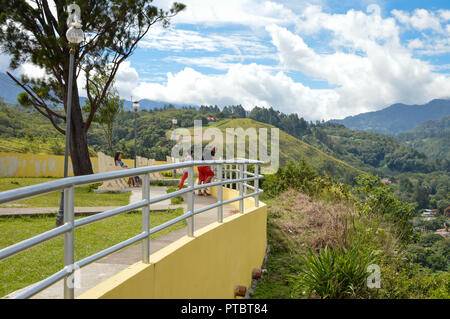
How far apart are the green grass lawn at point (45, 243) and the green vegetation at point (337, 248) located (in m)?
2.62

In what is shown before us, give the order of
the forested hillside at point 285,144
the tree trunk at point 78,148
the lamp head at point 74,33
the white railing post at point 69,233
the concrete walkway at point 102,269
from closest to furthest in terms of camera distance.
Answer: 1. the white railing post at point 69,233
2. the concrete walkway at point 102,269
3. the lamp head at point 74,33
4. the tree trunk at point 78,148
5. the forested hillside at point 285,144

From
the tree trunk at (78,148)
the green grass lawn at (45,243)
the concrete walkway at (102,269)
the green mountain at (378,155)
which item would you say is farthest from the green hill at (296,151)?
the concrete walkway at (102,269)

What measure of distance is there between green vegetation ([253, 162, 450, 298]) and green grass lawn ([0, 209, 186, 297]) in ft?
8.59

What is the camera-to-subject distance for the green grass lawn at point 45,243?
493 centimetres

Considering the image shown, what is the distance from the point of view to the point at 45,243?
6.68 meters

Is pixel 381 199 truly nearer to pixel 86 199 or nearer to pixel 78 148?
pixel 86 199

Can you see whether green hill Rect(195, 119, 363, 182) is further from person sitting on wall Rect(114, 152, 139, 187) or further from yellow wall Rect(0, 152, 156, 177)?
person sitting on wall Rect(114, 152, 139, 187)

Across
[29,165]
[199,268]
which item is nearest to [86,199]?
[199,268]

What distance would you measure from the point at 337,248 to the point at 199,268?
4.35 meters

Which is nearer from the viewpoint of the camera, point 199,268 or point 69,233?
point 69,233

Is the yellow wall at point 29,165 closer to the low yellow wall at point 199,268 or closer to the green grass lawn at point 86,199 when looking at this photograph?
the green grass lawn at point 86,199

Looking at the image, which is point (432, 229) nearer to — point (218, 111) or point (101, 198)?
point (101, 198)

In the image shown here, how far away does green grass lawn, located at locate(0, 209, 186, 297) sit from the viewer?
16.2ft

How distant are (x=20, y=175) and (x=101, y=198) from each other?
38.8 feet
